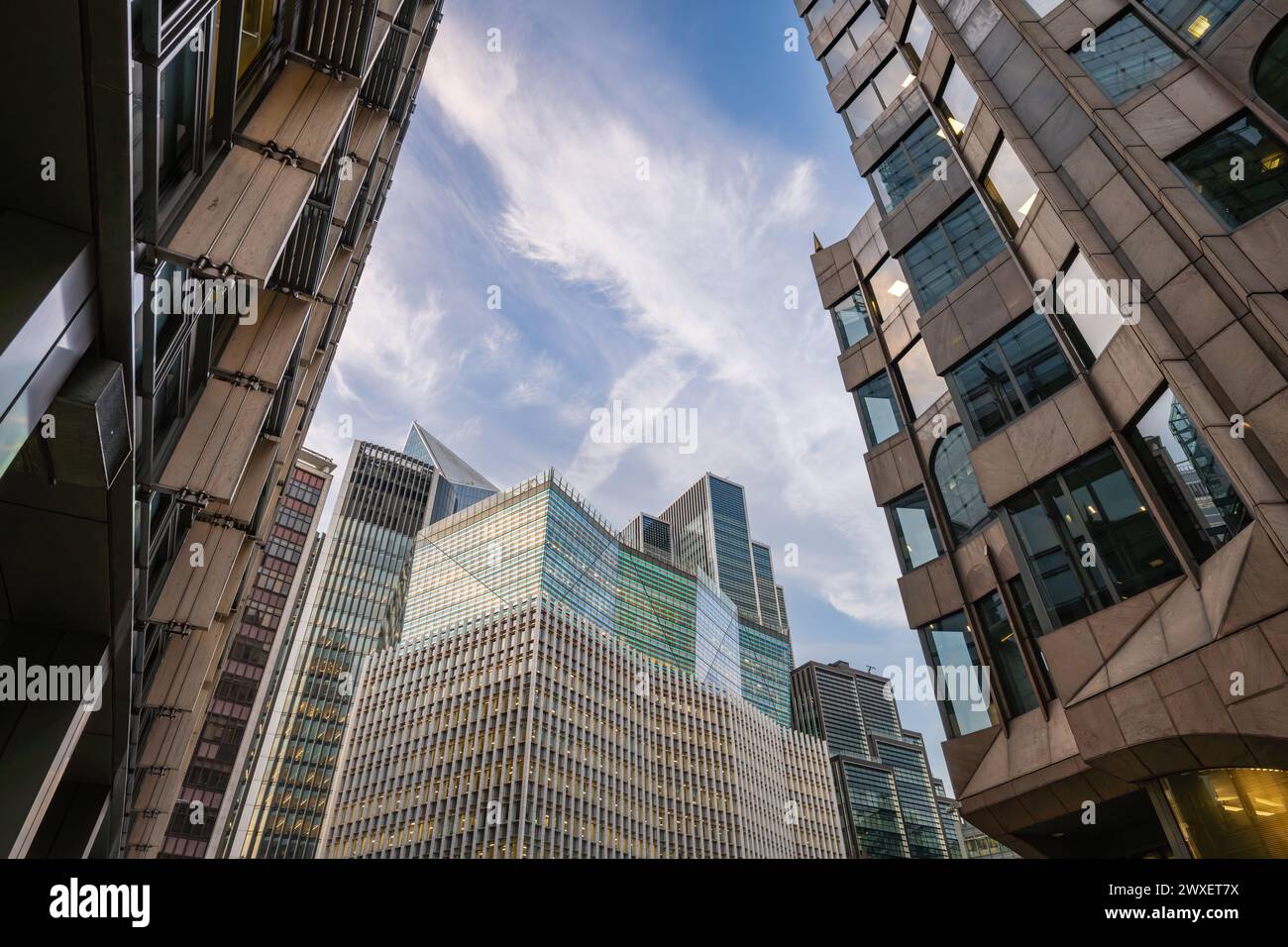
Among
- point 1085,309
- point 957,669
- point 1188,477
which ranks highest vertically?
point 1085,309

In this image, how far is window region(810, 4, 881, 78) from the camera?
97.8ft

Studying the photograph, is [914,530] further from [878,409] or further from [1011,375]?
[1011,375]

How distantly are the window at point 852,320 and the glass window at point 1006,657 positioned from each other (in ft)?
39.1

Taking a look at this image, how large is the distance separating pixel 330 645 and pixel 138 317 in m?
137

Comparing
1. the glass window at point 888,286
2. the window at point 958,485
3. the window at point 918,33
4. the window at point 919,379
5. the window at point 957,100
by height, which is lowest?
the window at point 958,485

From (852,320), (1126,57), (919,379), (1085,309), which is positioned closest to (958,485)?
(919,379)

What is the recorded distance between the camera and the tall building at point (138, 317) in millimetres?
4684

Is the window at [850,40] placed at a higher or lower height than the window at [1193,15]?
higher

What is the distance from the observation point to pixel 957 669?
19656 mm

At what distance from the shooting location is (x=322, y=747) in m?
→ 117

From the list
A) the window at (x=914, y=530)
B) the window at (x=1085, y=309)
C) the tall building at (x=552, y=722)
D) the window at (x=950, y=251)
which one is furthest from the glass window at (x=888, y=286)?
the tall building at (x=552, y=722)

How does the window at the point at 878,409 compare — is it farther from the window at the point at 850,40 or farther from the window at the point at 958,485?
the window at the point at 850,40

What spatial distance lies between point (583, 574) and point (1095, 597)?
342 feet

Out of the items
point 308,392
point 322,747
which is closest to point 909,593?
point 308,392
